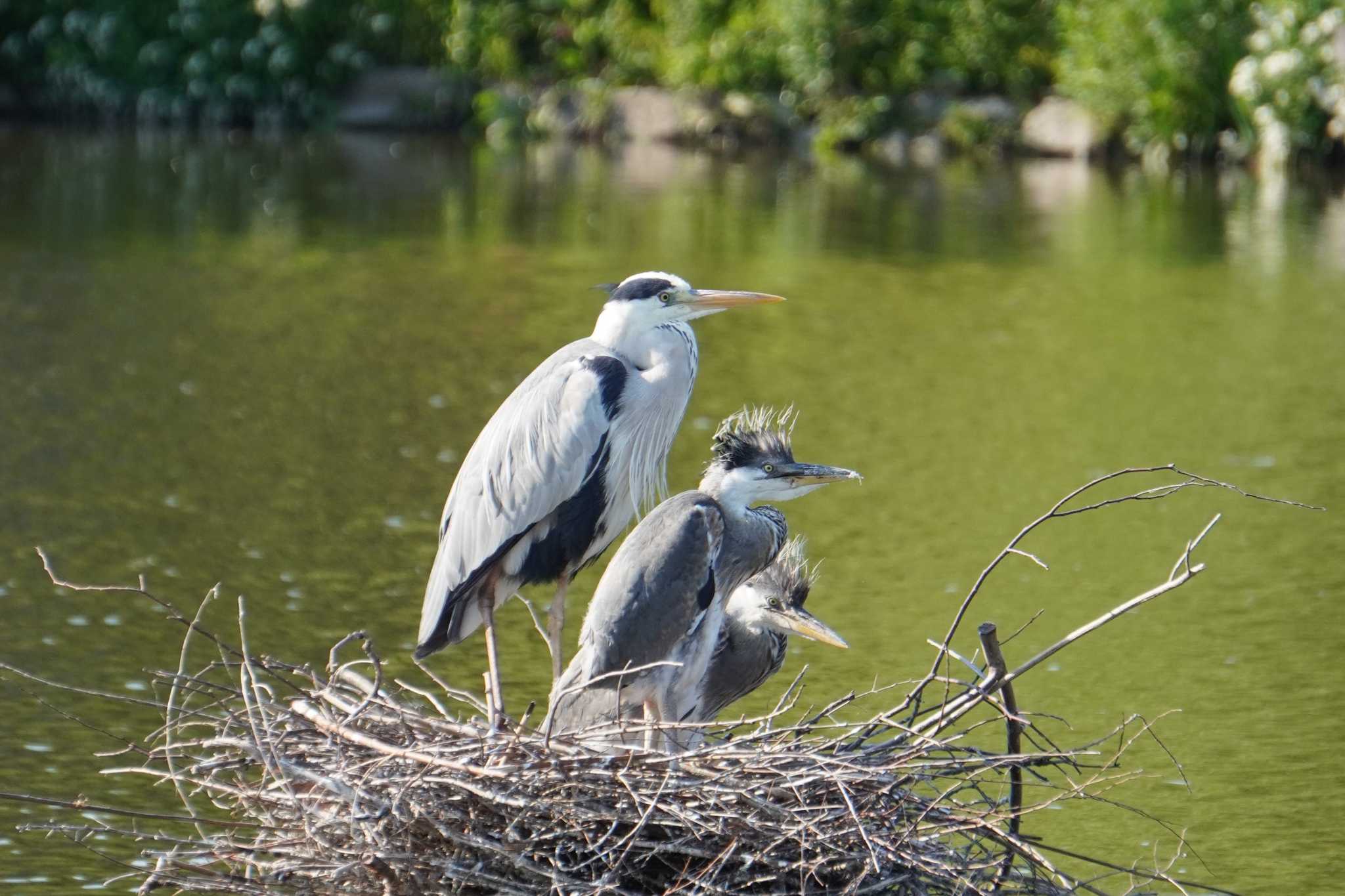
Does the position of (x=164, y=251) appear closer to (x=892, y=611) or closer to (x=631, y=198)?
(x=631, y=198)

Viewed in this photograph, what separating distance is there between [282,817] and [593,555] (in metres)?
1.49

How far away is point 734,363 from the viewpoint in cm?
1234

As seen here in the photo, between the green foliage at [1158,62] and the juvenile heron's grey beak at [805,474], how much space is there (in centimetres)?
1926

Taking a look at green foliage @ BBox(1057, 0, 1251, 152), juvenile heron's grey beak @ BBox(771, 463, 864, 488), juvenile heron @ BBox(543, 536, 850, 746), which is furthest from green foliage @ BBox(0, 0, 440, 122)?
juvenile heron's grey beak @ BBox(771, 463, 864, 488)

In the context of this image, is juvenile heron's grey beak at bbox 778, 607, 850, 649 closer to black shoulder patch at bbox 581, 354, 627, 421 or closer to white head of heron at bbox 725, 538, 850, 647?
white head of heron at bbox 725, 538, 850, 647

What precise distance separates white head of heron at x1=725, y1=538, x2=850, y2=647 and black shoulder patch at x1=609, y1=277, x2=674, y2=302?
0.81m

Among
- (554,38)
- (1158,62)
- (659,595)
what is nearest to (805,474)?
(659,595)

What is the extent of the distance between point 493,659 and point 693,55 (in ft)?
72.0

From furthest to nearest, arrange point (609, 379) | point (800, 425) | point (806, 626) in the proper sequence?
point (800, 425) < point (609, 379) < point (806, 626)

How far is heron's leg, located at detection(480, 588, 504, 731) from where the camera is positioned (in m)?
4.81

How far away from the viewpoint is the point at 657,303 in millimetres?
5594

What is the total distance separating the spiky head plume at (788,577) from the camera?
5.69m

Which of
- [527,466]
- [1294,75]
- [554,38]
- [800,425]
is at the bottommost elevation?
[800,425]

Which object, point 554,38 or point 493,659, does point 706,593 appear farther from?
point 554,38
